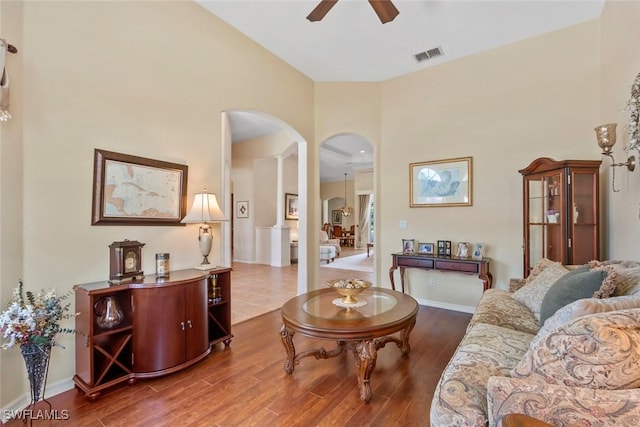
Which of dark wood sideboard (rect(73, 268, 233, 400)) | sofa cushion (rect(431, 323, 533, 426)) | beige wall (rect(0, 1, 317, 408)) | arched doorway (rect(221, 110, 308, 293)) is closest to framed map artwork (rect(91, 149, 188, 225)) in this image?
beige wall (rect(0, 1, 317, 408))

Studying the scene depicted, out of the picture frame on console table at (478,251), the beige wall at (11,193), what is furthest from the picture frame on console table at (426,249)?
the beige wall at (11,193)

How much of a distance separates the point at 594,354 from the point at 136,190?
10.1 ft

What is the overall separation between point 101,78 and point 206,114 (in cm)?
95

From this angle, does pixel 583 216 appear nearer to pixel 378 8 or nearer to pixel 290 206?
pixel 378 8

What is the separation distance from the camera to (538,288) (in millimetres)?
2410

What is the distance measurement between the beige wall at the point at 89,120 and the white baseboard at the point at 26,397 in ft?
0.11

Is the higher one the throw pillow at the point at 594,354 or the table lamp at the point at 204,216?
the table lamp at the point at 204,216

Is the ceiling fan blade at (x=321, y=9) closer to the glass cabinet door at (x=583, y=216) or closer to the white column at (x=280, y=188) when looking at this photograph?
the glass cabinet door at (x=583, y=216)

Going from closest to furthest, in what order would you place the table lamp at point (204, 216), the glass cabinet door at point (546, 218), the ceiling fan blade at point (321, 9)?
the ceiling fan blade at point (321, 9) → the table lamp at point (204, 216) → the glass cabinet door at point (546, 218)

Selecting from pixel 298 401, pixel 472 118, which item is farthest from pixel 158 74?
pixel 472 118

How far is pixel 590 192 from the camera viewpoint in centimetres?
287

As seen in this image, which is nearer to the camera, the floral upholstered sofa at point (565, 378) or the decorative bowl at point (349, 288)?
the floral upholstered sofa at point (565, 378)

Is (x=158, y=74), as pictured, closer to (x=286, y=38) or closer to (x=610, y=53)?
(x=286, y=38)

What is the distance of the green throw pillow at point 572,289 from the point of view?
1.75 meters
